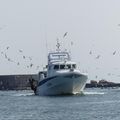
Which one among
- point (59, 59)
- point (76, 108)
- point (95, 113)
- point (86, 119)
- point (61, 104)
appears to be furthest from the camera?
point (59, 59)

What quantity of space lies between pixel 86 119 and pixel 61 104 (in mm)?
26298

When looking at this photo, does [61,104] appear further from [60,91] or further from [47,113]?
[60,91]

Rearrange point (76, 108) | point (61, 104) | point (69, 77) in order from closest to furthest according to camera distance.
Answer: point (76, 108), point (61, 104), point (69, 77)

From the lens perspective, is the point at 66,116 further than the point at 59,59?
No

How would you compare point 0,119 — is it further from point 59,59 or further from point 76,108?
point 59,59

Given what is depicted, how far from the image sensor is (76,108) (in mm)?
93125

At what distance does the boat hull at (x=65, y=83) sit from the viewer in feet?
414

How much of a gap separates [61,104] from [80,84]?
28430 millimetres

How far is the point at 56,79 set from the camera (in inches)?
5017

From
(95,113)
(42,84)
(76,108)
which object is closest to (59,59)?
(42,84)

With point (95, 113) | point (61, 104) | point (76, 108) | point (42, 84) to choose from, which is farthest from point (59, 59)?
point (95, 113)

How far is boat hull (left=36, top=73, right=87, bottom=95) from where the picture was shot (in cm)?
12631

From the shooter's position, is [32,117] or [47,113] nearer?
[32,117]

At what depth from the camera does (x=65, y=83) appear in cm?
12788
